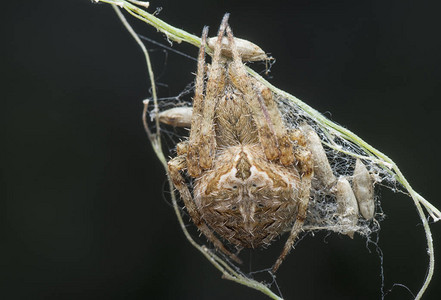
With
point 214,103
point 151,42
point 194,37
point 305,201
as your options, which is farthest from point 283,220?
point 151,42

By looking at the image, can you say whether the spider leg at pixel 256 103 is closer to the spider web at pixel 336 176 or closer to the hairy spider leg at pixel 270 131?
the hairy spider leg at pixel 270 131

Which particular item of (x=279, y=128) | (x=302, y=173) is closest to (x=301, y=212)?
(x=302, y=173)

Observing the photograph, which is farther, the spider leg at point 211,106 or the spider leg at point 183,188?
Result: the spider leg at point 183,188

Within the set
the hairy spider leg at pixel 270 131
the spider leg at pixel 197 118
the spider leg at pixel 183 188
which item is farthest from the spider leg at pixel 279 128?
the spider leg at pixel 183 188

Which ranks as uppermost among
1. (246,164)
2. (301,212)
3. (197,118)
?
(197,118)

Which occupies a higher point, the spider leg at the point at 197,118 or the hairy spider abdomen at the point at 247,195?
the spider leg at the point at 197,118

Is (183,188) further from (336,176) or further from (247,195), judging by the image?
(336,176)
